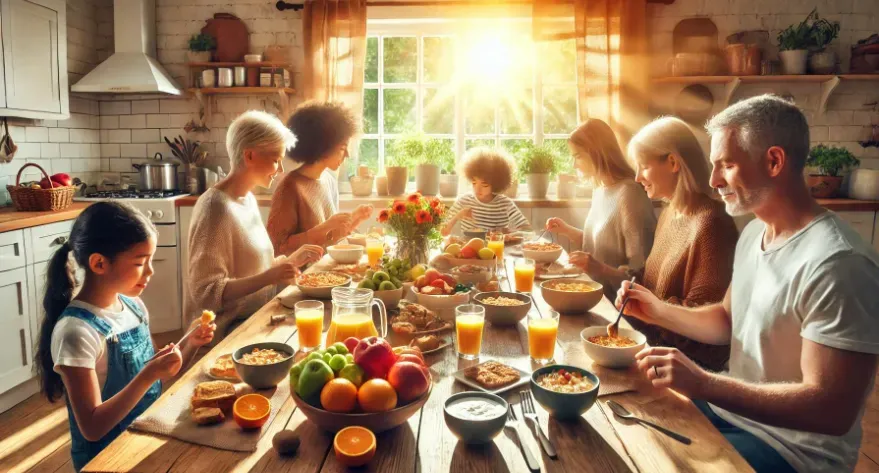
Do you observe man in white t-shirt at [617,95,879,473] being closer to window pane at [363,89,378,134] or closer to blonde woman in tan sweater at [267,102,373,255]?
blonde woman in tan sweater at [267,102,373,255]

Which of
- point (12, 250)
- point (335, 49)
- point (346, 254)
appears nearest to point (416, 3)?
point (335, 49)

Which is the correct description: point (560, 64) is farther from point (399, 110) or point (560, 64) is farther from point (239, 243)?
point (239, 243)

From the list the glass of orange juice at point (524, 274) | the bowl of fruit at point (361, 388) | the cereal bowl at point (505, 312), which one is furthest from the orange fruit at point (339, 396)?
the glass of orange juice at point (524, 274)

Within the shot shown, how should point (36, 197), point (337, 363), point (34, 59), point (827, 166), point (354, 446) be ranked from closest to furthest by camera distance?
1. point (354, 446)
2. point (337, 363)
3. point (36, 197)
4. point (34, 59)
5. point (827, 166)

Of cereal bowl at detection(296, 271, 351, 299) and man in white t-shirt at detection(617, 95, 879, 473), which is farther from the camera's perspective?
cereal bowl at detection(296, 271, 351, 299)

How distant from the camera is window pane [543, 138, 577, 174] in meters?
4.94

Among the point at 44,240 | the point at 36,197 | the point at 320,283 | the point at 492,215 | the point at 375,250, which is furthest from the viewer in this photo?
the point at 492,215

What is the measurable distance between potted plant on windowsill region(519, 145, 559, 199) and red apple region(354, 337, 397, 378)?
11.9 ft

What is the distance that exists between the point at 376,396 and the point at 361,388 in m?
0.03

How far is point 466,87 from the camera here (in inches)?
196

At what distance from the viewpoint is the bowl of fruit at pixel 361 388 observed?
108cm

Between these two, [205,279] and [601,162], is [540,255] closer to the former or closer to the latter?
[601,162]

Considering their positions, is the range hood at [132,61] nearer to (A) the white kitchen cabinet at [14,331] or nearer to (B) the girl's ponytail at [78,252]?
(A) the white kitchen cabinet at [14,331]

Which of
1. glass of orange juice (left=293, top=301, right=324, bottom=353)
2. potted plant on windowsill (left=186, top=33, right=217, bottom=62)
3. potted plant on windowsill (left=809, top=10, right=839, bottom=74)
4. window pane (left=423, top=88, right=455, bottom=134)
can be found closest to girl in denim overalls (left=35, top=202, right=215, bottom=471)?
glass of orange juice (left=293, top=301, right=324, bottom=353)
